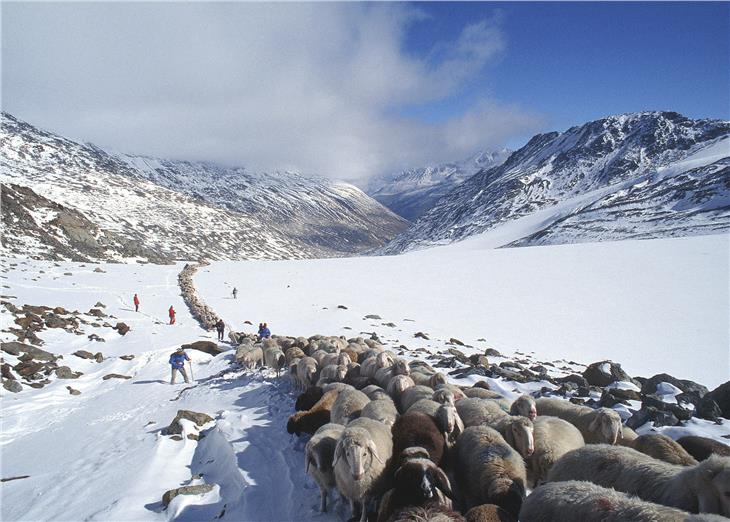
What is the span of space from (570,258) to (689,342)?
3041 centimetres

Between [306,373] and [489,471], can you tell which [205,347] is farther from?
[489,471]

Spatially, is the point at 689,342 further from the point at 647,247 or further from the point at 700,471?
the point at 647,247

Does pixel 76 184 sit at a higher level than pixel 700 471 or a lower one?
higher

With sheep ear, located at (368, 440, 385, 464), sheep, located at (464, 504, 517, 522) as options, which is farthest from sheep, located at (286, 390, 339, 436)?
sheep, located at (464, 504, 517, 522)

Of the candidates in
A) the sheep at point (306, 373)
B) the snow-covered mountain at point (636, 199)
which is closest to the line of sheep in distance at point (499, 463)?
the sheep at point (306, 373)

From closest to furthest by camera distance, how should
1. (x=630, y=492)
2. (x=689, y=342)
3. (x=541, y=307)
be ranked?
(x=630, y=492) → (x=689, y=342) → (x=541, y=307)

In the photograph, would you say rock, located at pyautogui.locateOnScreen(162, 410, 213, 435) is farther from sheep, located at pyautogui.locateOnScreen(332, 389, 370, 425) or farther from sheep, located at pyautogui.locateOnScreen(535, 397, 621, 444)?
sheep, located at pyautogui.locateOnScreen(535, 397, 621, 444)

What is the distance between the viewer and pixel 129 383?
57.7 ft

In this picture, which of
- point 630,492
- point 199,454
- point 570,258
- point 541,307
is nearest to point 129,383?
point 199,454

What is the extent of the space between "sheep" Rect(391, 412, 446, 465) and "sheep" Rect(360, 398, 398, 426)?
21.9 inches

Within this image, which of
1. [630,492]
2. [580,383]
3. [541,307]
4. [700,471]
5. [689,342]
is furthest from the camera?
[541,307]

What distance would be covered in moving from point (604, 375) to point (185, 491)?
50.4 ft

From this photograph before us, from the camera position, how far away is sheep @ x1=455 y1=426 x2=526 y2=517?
6.30 metres

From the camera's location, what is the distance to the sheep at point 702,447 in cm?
720
